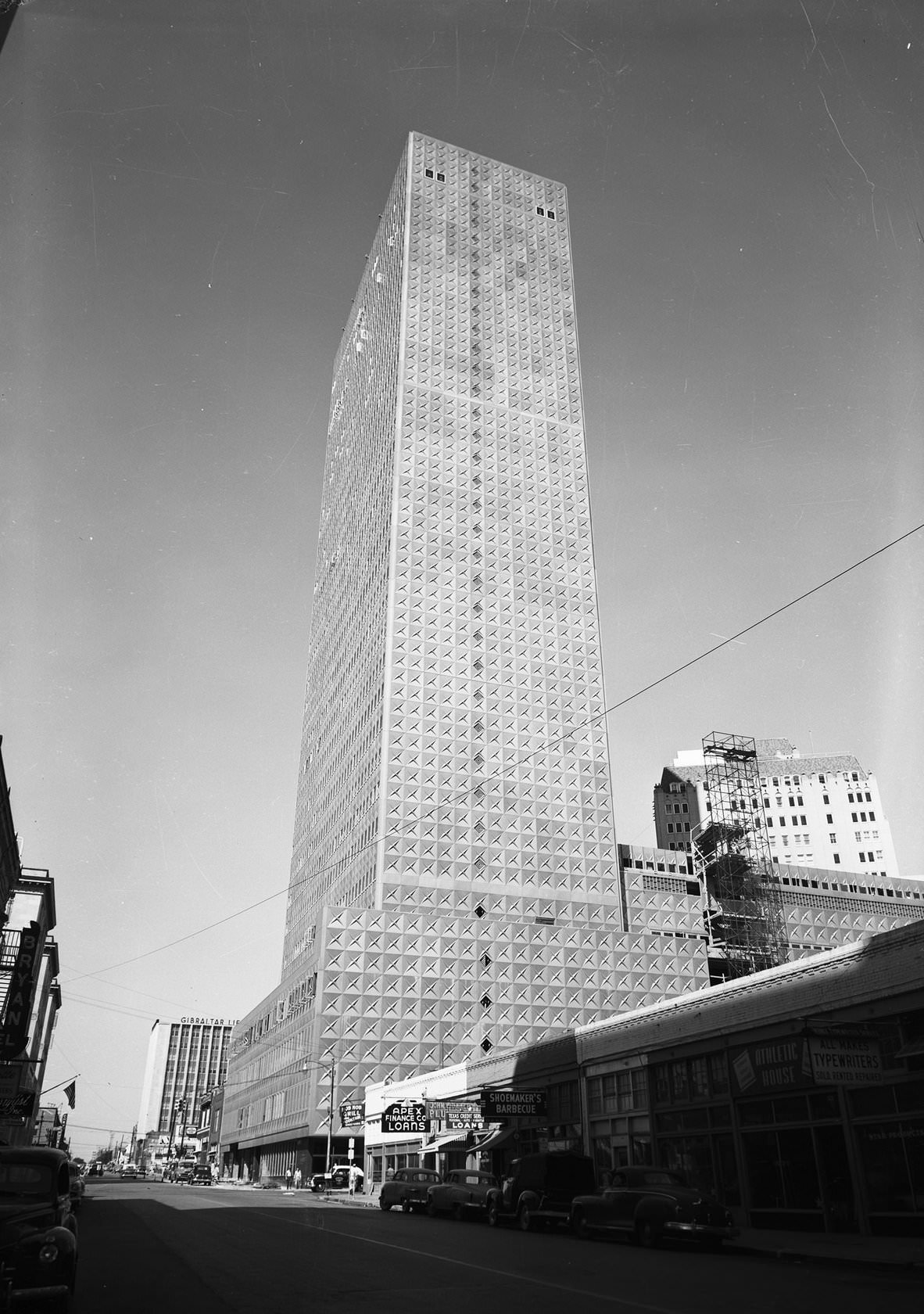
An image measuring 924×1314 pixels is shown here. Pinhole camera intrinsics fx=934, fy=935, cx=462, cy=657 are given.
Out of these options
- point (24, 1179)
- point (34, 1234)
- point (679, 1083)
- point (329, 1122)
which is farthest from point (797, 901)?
point (34, 1234)

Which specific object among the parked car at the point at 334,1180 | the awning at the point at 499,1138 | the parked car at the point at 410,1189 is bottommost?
the parked car at the point at 334,1180

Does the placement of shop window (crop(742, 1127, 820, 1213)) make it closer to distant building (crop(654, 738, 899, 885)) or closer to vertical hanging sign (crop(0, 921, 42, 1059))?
vertical hanging sign (crop(0, 921, 42, 1059))

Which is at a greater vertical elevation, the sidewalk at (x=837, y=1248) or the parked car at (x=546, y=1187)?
the parked car at (x=546, y=1187)

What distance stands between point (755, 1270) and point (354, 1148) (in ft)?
226

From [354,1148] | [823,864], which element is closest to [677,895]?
[354,1148]

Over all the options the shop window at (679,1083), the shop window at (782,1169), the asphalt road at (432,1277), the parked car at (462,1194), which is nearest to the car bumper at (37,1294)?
the asphalt road at (432,1277)

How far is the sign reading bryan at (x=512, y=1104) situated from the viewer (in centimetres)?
4006

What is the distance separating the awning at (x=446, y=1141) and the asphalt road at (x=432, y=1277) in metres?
25.8

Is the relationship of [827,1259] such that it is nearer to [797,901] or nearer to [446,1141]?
[446,1141]

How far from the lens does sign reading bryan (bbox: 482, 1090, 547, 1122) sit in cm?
4006

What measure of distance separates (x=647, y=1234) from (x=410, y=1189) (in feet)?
60.6

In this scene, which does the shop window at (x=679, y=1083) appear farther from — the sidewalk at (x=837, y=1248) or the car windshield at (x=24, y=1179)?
the car windshield at (x=24, y=1179)

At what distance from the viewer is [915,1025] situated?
23.5 metres

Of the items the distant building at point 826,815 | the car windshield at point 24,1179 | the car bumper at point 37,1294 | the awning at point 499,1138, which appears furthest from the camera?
the distant building at point 826,815
